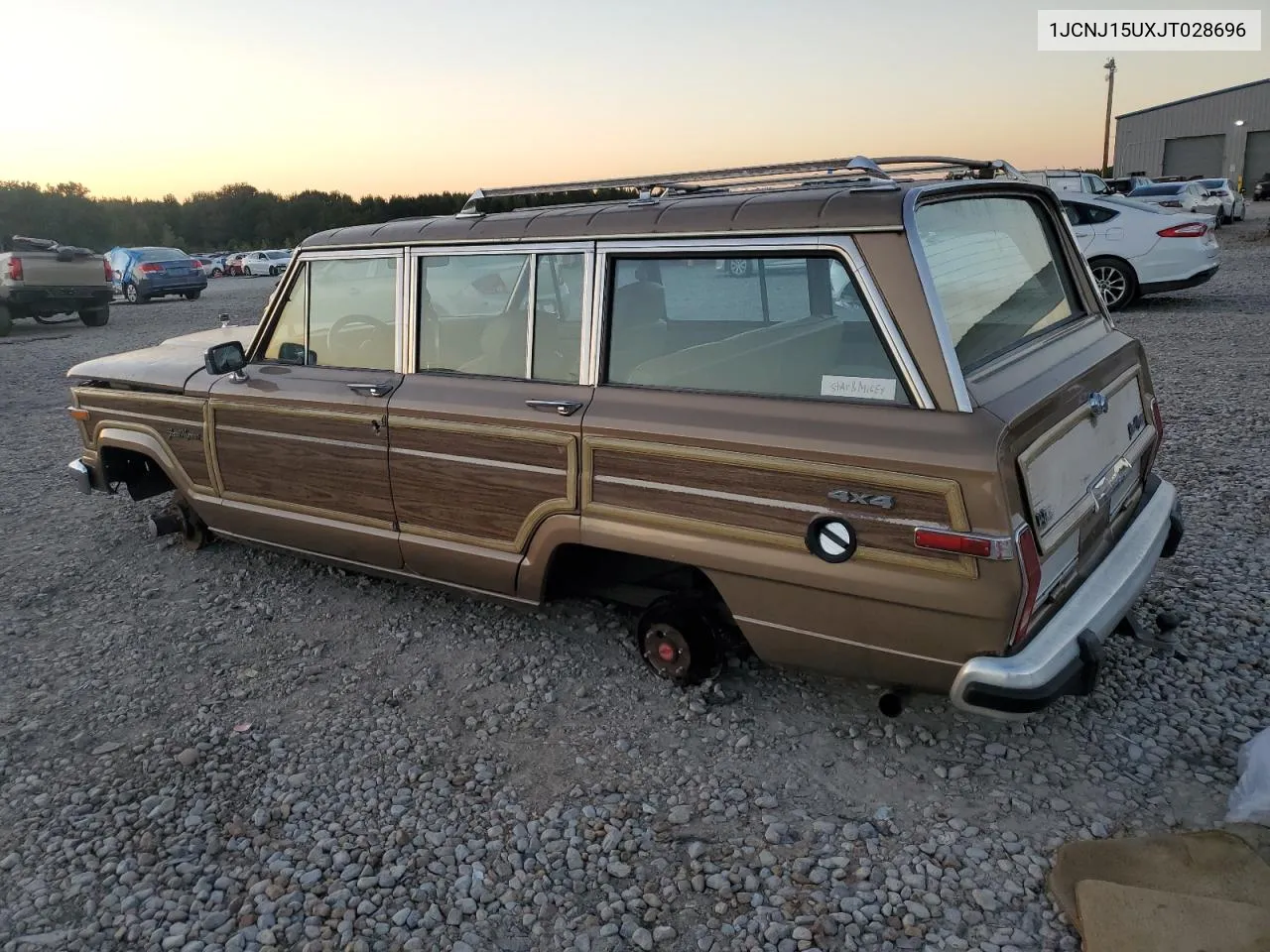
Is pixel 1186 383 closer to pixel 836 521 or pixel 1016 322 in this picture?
pixel 1016 322

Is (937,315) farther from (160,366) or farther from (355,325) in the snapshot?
(160,366)

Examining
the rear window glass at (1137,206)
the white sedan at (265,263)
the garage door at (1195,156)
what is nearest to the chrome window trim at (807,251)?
the rear window glass at (1137,206)

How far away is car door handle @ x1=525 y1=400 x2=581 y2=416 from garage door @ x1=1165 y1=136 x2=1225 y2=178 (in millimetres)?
55419

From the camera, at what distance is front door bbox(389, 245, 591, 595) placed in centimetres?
337

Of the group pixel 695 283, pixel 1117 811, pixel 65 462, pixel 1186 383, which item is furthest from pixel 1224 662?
pixel 65 462

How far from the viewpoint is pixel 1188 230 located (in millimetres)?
11453

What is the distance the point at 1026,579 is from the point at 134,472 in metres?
4.73

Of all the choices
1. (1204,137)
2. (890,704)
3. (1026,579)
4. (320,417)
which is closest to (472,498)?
(320,417)

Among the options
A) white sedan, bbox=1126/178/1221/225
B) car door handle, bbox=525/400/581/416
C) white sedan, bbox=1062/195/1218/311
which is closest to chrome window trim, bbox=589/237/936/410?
car door handle, bbox=525/400/581/416

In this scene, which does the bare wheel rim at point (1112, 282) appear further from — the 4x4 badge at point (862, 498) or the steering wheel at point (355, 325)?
the 4x4 badge at point (862, 498)

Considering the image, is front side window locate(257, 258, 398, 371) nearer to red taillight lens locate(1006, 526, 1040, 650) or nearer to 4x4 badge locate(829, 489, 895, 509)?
4x4 badge locate(829, 489, 895, 509)

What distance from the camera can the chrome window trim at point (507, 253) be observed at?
3.34 metres

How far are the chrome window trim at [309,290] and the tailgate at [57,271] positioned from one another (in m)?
14.7

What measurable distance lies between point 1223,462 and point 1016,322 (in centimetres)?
350
